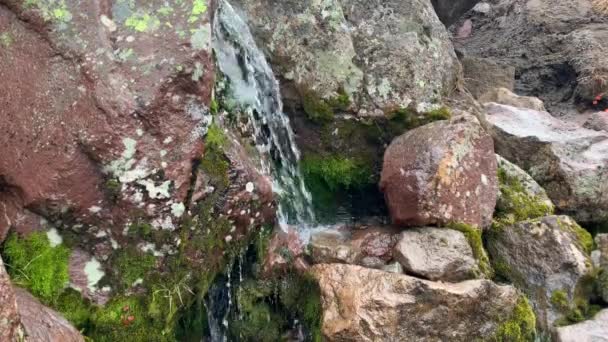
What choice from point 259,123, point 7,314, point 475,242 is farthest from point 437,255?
point 7,314

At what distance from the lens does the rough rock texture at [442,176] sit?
5160 mm

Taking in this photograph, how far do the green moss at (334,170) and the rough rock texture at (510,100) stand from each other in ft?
11.2

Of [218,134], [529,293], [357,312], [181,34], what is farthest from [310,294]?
[181,34]

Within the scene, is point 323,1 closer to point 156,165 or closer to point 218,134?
point 218,134

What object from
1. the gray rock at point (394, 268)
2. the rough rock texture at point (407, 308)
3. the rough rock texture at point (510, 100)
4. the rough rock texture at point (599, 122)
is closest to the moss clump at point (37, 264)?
the rough rock texture at point (407, 308)

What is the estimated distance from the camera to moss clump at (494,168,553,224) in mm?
5863

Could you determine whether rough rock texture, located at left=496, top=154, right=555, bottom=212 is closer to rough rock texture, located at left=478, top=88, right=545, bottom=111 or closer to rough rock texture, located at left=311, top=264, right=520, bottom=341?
rough rock texture, located at left=311, top=264, right=520, bottom=341

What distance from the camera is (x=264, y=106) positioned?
19.1ft

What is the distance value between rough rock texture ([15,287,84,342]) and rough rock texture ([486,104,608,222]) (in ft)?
16.3

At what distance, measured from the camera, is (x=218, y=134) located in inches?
A: 178

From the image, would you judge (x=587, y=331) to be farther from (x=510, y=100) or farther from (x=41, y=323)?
(x=510, y=100)

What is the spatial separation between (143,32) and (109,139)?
2.75 feet

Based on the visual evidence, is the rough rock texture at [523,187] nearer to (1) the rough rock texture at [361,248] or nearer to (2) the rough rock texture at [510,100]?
(1) the rough rock texture at [361,248]

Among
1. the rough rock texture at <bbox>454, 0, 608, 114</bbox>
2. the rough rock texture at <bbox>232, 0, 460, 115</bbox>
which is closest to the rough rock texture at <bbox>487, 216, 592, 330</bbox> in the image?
the rough rock texture at <bbox>232, 0, 460, 115</bbox>
